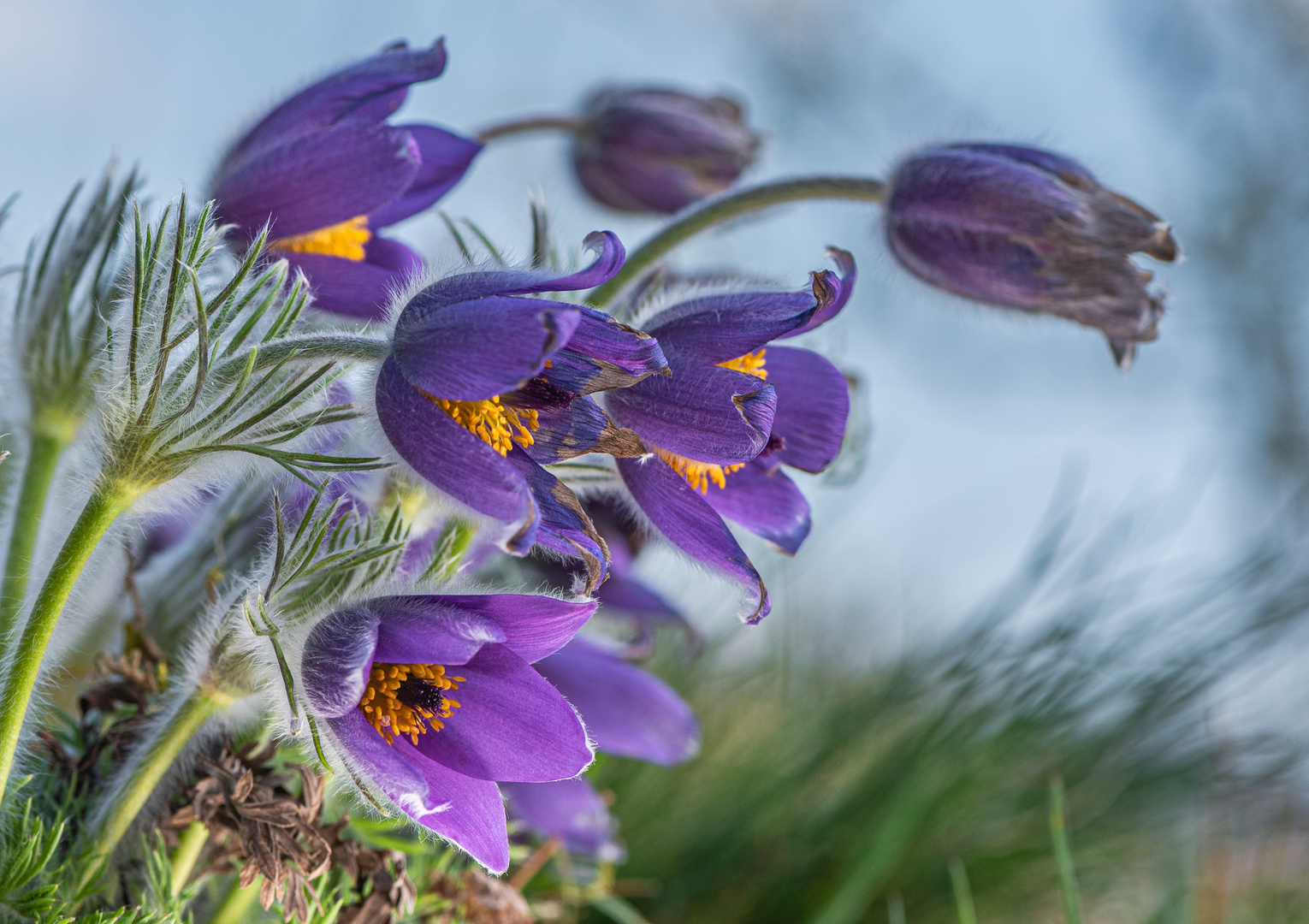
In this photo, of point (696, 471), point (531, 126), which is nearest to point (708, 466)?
point (696, 471)

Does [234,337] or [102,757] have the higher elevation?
[234,337]

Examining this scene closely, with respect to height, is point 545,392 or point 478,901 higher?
point 545,392

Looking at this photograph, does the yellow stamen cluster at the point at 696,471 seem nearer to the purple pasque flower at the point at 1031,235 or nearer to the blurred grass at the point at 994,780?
the purple pasque flower at the point at 1031,235

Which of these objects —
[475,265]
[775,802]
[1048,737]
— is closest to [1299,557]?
[1048,737]

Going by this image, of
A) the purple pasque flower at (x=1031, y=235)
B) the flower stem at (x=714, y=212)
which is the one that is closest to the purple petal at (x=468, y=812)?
the flower stem at (x=714, y=212)

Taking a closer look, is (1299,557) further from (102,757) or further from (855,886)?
(102,757)

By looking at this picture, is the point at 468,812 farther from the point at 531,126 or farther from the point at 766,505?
the point at 531,126
